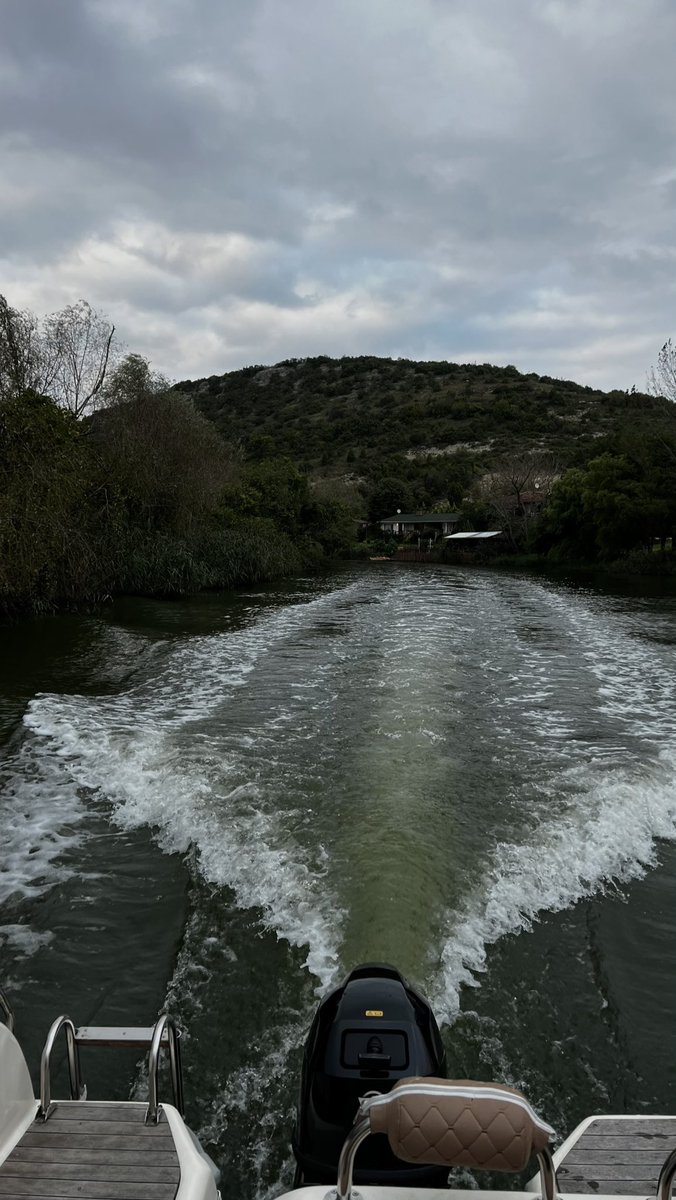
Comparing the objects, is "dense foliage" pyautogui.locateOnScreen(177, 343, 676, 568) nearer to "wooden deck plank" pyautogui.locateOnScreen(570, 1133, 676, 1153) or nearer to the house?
the house

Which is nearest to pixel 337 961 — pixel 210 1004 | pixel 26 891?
pixel 210 1004

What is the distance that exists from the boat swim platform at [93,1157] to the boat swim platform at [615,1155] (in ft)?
3.53

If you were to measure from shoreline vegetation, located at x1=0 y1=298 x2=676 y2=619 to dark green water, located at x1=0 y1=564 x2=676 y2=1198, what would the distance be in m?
5.76

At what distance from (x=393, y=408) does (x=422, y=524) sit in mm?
45411

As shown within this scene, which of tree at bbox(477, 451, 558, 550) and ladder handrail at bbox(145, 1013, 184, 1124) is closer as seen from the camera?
ladder handrail at bbox(145, 1013, 184, 1124)

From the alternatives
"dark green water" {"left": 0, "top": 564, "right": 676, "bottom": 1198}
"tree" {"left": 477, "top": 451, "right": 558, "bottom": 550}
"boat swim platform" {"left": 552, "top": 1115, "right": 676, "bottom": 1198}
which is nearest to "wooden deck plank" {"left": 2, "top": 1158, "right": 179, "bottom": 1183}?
"dark green water" {"left": 0, "top": 564, "right": 676, "bottom": 1198}

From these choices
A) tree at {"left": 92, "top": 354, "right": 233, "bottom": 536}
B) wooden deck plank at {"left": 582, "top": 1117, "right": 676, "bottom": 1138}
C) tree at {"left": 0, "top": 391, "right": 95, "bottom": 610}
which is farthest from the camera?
tree at {"left": 92, "top": 354, "right": 233, "bottom": 536}

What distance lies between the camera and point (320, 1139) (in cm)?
219

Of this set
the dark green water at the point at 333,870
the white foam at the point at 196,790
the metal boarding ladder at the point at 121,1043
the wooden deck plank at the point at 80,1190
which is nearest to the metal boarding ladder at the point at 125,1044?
the metal boarding ladder at the point at 121,1043

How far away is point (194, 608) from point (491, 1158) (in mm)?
17310

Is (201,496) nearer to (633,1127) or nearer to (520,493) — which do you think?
(633,1127)

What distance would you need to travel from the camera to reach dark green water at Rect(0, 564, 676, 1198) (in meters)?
3.14

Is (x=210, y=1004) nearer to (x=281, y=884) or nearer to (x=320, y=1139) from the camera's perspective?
(x=281, y=884)

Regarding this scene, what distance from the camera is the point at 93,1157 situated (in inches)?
81.4
